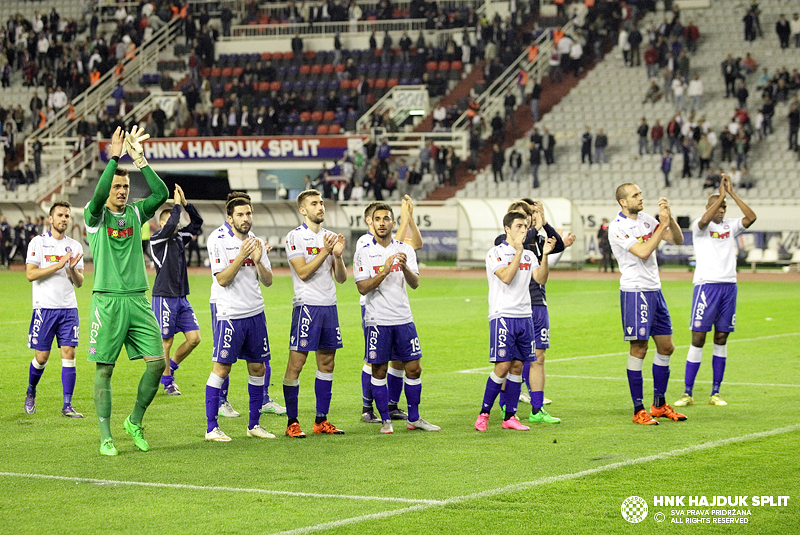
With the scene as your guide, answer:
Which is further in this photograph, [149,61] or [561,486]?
[149,61]

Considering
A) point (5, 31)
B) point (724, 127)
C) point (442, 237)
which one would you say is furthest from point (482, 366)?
point (5, 31)

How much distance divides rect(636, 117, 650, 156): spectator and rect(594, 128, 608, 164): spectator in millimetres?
1293

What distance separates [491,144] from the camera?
43.8 metres

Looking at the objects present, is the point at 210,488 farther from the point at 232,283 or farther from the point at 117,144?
the point at 117,144

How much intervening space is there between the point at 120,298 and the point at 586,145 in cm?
3307

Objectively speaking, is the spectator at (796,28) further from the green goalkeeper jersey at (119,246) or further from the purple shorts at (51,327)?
the green goalkeeper jersey at (119,246)

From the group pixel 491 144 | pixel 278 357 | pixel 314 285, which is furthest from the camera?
pixel 491 144

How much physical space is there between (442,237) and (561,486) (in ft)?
103

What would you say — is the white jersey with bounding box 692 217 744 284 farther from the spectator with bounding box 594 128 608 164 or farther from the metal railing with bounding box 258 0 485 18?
the metal railing with bounding box 258 0 485 18

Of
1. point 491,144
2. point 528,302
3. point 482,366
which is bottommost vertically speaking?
point 482,366

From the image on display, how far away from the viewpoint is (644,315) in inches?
414

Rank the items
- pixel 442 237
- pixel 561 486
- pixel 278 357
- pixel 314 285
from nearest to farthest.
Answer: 1. pixel 561 486
2. pixel 314 285
3. pixel 278 357
4. pixel 442 237

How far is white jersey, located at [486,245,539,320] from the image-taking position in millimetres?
9938

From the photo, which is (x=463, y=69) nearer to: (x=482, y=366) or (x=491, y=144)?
(x=491, y=144)
